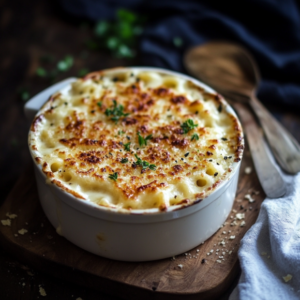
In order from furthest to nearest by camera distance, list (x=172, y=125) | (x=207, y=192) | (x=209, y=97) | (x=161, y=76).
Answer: (x=161, y=76)
(x=209, y=97)
(x=172, y=125)
(x=207, y=192)

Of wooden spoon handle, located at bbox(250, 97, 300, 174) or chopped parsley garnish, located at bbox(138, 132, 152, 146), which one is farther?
wooden spoon handle, located at bbox(250, 97, 300, 174)

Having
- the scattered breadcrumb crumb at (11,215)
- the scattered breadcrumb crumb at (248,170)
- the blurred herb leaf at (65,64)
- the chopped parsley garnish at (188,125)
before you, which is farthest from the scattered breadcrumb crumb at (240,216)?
the blurred herb leaf at (65,64)

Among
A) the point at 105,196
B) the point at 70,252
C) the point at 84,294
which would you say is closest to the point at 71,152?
the point at 105,196

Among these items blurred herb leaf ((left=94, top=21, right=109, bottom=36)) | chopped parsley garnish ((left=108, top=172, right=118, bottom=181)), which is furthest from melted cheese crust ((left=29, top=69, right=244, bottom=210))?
blurred herb leaf ((left=94, top=21, right=109, bottom=36))

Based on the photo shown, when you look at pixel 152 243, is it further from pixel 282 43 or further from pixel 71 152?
pixel 282 43

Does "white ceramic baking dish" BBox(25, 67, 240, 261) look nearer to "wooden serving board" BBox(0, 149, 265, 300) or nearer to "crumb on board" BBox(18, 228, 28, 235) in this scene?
"wooden serving board" BBox(0, 149, 265, 300)

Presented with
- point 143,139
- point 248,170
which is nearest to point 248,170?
point 248,170

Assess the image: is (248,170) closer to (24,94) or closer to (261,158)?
(261,158)
